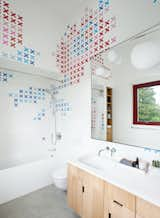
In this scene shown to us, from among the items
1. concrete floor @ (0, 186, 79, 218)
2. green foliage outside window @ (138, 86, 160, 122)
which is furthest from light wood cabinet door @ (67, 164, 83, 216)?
green foliage outside window @ (138, 86, 160, 122)

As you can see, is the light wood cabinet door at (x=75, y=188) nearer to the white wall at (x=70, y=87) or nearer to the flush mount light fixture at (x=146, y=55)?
the white wall at (x=70, y=87)

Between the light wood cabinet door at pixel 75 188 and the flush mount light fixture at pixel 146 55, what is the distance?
1401 mm

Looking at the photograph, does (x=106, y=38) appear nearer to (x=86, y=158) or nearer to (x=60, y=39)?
(x=60, y=39)

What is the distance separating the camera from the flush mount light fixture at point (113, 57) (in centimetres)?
171

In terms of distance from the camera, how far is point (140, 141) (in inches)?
57.5

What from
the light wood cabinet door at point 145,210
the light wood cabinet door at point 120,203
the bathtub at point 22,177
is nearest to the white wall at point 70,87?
the bathtub at point 22,177

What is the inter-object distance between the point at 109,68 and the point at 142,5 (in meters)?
0.77

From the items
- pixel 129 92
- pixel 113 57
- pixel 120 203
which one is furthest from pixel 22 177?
pixel 113 57

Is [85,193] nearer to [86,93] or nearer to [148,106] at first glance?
[148,106]

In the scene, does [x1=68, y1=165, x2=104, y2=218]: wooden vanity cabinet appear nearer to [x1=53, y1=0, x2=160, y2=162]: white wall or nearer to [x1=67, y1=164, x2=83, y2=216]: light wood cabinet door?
[x1=67, y1=164, x2=83, y2=216]: light wood cabinet door

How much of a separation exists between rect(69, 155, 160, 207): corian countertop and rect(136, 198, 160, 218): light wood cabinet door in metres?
0.04

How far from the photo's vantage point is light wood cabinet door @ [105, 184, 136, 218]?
980 mm

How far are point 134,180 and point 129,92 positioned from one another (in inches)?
37.8

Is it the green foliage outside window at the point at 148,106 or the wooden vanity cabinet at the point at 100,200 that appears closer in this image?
the wooden vanity cabinet at the point at 100,200
